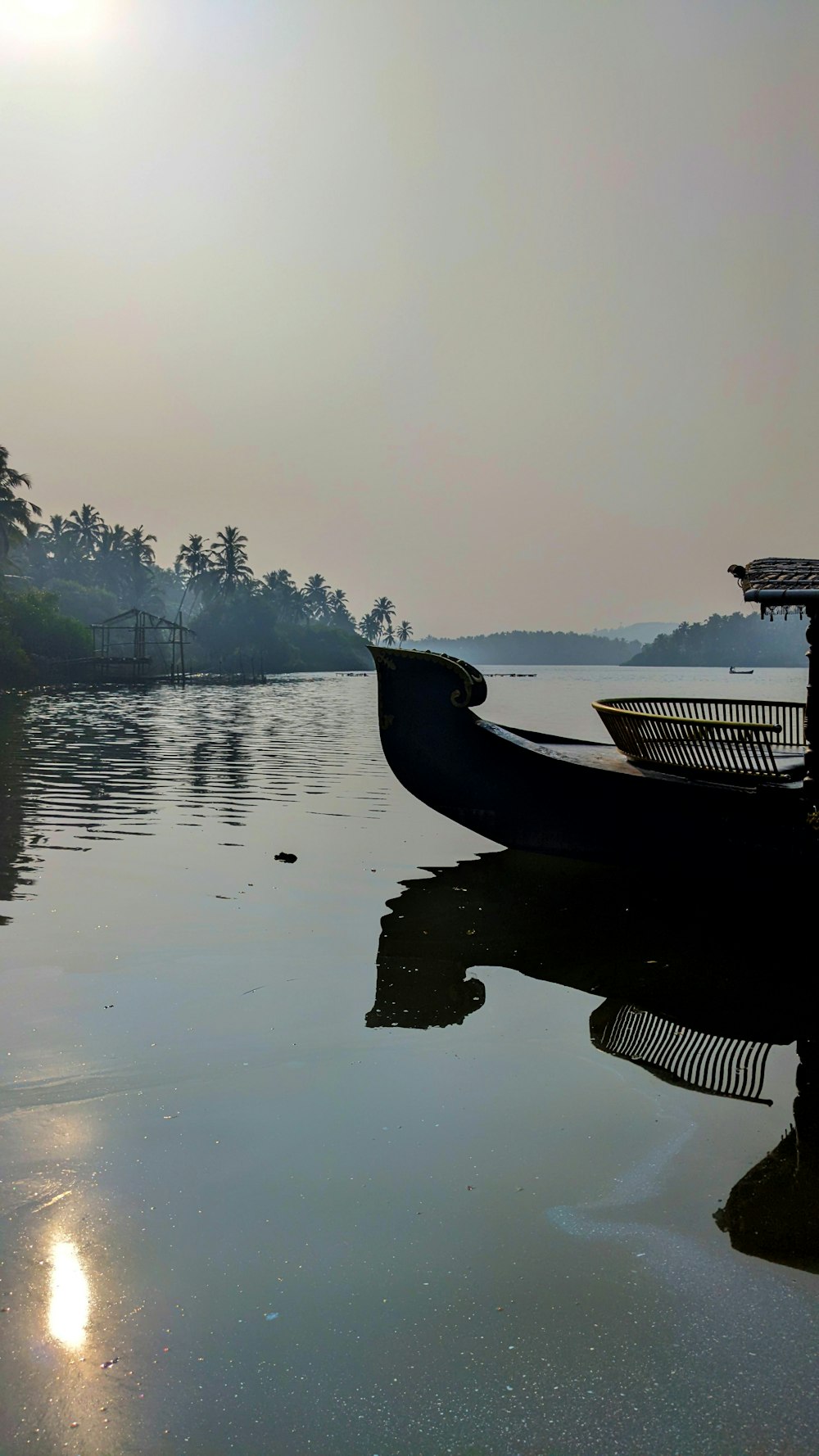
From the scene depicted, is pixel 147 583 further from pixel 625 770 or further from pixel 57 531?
pixel 625 770

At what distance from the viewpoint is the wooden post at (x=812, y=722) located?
812 cm

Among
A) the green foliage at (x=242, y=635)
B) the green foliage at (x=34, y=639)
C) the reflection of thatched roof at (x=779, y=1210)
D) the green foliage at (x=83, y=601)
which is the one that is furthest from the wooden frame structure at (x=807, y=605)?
the green foliage at (x=242, y=635)

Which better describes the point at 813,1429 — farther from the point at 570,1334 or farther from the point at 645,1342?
the point at 570,1334

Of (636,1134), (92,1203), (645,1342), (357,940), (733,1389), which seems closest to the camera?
(733,1389)

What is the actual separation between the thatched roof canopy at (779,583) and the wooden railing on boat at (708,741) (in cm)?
113

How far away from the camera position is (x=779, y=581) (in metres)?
8.16

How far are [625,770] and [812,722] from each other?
1983 millimetres

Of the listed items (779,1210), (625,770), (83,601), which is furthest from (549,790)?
(83,601)

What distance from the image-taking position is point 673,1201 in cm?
382

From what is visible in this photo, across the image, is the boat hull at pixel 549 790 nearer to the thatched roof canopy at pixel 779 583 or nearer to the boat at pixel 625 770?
the boat at pixel 625 770

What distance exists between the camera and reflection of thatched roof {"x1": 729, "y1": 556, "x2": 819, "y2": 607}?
7859 mm

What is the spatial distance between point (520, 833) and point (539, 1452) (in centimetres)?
787

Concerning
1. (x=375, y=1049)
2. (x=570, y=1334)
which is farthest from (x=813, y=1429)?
(x=375, y=1049)

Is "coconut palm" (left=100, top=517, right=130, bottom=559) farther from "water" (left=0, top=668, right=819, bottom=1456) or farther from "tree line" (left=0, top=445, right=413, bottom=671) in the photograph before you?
"water" (left=0, top=668, right=819, bottom=1456)
